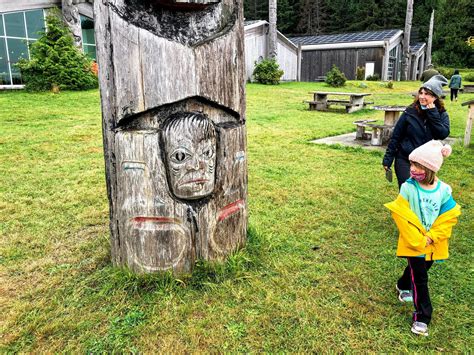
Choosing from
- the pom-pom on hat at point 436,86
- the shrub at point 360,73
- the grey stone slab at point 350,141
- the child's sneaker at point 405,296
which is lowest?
the child's sneaker at point 405,296

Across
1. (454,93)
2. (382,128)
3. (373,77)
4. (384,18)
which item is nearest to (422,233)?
(382,128)

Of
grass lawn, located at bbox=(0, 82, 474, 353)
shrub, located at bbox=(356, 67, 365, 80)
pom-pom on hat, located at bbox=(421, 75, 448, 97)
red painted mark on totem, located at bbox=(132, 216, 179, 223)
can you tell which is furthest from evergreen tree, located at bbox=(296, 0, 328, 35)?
red painted mark on totem, located at bbox=(132, 216, 179, 223)

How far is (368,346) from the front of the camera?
2443mm

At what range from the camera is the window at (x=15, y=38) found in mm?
14469

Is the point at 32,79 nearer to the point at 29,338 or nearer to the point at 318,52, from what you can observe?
the point at 29,338

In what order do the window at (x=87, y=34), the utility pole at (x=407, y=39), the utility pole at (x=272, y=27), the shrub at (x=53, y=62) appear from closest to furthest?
1. the shrub at (x=53, y=62)
2. the window at (x=87, y=34)
3. the utility pole at (x=272, y=27)
4. the utility pole at (x=407, y=39)

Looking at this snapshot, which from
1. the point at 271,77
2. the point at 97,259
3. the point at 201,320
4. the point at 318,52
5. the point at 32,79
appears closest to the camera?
the point at 201,320

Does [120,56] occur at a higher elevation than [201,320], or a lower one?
higher

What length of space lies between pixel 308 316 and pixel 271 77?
18.8m

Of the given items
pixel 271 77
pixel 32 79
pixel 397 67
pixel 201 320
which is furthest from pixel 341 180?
pixel 397 67

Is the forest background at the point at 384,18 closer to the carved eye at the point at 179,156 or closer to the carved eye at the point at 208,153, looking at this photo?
the carved eye at the point at 208,153

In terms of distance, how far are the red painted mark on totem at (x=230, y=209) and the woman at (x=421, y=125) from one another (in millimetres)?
Result: 1699

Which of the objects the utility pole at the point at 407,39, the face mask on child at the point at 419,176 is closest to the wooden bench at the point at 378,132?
the face mask on child at the point at 419,176

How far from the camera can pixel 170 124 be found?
8.86 ft
